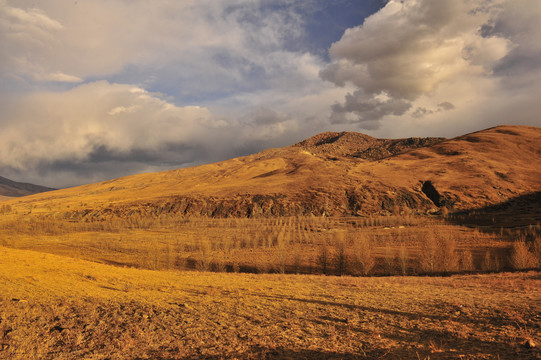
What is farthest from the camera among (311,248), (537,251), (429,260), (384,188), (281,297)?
(384,188)

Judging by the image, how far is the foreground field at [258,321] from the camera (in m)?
8.12

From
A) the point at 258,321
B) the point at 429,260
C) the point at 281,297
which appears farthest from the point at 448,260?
the point at 258,321

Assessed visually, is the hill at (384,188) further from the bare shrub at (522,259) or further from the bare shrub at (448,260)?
the bare shrub at (522,259)

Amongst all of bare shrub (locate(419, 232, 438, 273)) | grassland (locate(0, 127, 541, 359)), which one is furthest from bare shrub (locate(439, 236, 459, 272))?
bare shrub (locate(419, 232, 438, 273))

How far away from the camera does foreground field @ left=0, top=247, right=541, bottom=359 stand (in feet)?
26.6

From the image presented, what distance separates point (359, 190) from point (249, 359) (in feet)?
237

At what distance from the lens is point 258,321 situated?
10.5 metres

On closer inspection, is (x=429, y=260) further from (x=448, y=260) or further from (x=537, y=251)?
(x=537, y=251)

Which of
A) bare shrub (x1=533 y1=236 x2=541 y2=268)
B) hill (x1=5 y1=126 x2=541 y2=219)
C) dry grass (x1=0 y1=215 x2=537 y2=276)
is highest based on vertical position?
hill (x1=5 y1=126 x2=541 y2=219)

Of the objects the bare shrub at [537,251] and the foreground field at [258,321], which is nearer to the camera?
the foreground field at [258,321]

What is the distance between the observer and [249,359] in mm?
7676

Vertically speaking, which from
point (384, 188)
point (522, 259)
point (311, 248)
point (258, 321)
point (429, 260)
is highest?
point (384, 188)

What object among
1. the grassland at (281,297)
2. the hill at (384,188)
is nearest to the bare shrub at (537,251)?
the grassland at (281,297)

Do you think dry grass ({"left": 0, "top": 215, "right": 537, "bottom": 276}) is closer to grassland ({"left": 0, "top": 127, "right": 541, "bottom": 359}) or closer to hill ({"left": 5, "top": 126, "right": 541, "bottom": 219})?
grassland ({"left": 0, "top": 127, "right": 541, "bottom": 359})
